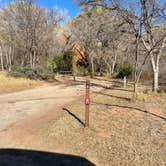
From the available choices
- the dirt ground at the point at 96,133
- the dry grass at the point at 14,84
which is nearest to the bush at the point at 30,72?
the dry grass at the point at 14,84

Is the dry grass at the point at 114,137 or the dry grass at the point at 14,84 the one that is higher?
the dry grass at the point at 14,84

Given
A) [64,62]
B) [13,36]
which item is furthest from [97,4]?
[64,62]

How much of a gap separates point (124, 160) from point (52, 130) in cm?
218

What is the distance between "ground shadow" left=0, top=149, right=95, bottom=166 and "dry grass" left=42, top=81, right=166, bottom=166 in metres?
0.22

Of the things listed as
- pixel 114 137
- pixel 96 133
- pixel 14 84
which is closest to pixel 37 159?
pixel 96 133

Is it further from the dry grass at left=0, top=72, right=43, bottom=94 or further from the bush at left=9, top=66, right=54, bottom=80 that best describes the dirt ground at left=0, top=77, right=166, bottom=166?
the bush at left=9, top=66, right=54, bottom=80

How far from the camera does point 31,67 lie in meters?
20.3

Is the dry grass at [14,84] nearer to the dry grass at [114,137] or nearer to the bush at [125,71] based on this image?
the dry grass at [114,137]

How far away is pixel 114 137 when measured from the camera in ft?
18.0

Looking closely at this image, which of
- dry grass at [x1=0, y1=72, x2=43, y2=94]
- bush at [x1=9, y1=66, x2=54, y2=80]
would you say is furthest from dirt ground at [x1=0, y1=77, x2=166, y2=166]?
bush at [x1=9, y1=66, x2=54, y2=80]

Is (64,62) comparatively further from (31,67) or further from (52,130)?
(52,130)

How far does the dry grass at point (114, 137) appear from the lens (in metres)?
4.48

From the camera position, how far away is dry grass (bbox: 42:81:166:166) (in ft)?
14.7

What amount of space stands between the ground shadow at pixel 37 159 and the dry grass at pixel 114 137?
216mm
